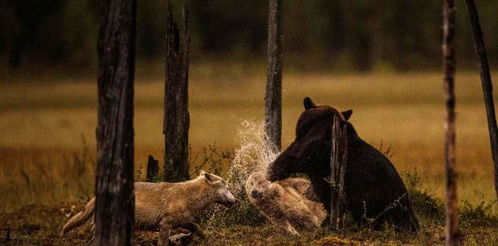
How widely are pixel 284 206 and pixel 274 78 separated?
224 cm

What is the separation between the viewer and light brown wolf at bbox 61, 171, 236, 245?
34.0 ft

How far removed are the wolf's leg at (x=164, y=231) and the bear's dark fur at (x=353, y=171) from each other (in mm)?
1406

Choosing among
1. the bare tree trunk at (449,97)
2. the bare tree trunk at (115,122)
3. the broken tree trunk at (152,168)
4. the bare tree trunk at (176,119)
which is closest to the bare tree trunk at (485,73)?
the bare tree trunk at (449,97)

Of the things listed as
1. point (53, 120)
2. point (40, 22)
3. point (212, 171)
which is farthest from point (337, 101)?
point (212, 171)

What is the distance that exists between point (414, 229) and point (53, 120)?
1219 inches

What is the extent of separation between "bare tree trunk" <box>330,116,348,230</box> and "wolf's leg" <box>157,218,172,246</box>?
188cm

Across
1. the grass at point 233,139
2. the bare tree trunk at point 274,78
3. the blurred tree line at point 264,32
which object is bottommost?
the grass at point 233,139

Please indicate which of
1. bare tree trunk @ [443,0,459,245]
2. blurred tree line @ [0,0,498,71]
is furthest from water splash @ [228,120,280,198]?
blurred tree line @ [0,0,498,71]

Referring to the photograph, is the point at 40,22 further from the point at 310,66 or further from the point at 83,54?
the point at 310,66

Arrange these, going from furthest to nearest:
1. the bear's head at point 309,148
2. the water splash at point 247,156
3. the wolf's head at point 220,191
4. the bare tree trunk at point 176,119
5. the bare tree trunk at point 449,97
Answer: the bare tree trunk at point 176,119 → the water splash at point 247,156 → the bear's head at point 309,148 → the wolf's head at point 220,191 → the bare tree trunk at point 449,97

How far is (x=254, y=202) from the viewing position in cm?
1137

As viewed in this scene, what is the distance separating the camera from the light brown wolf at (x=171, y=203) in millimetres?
10359

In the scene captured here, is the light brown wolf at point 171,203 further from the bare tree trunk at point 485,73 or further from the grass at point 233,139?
the bare tree trunk at point 485,73

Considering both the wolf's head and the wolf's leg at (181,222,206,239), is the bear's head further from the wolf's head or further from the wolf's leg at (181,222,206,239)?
the wolf's leg at (181,222,206,239)
